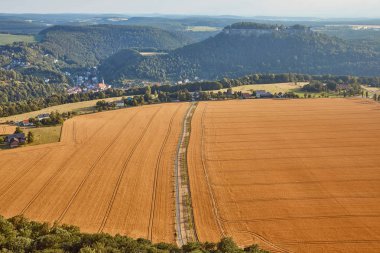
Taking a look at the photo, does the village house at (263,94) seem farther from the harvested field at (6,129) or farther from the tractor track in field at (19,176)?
the tractor track in field at (19,176)

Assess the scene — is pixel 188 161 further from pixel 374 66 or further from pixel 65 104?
pixel 374 66

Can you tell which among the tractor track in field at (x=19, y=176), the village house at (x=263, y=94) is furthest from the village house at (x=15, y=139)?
the village house at (x=263, y=94)

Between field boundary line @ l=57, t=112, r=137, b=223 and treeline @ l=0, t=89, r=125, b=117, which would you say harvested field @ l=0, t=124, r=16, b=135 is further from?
field boundary line @ l=57, t=112, r=137, b=223

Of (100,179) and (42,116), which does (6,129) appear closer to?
(42,116)

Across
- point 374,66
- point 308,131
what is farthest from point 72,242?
point 374,66

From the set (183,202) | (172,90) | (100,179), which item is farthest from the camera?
(172,90)

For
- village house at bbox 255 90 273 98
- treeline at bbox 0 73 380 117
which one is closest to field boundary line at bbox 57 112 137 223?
treeline at bbox 0 73 380 117

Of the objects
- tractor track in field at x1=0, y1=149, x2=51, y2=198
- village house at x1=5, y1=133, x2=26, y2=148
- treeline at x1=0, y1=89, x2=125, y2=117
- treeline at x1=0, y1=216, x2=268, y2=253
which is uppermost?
treeline at x1=0, y1=216, x2=268, y2=253

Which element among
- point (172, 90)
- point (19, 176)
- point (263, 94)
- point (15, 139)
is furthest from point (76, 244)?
→ point (172, 90)
